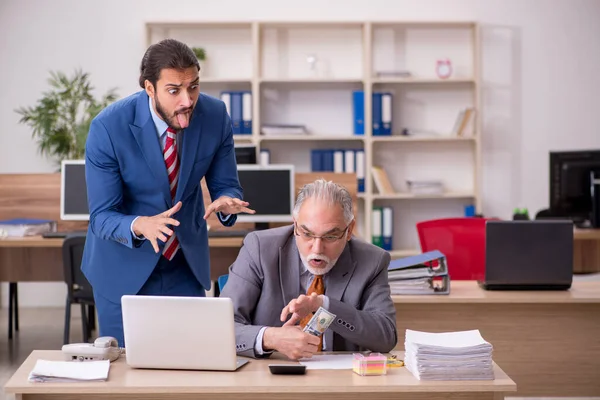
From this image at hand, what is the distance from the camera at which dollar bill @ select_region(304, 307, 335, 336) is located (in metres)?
2.29

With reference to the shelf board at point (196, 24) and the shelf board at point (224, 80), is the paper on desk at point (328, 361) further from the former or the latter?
the shelf board at point (196, 24)

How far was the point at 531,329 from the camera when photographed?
3604 mm

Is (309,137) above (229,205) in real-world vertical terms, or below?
above

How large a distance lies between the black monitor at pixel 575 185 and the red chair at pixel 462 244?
1.72 m

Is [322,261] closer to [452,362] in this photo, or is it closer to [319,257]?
[319,257]

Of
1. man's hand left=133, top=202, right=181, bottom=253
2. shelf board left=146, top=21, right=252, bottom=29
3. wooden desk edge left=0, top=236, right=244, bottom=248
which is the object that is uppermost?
shelf board left=146, top=21, right=252, bottom=29

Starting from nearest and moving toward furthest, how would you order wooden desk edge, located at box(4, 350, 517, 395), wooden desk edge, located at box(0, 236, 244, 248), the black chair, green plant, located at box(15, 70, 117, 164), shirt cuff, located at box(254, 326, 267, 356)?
wooden desk edge, located at box(4, 350, 517, 395)
shirt cuff, located at box(254, 326, 267, 356)
the black chair
wooden desk edge, located at box(0, 236, 244, 248)
green plant, located at box(15, 70, 117, 164)

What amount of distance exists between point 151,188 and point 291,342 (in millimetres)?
749

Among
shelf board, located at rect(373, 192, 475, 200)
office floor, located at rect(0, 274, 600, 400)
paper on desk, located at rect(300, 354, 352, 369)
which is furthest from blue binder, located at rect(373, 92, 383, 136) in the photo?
paper on desk, located at rect(300, 354, 352, 369)

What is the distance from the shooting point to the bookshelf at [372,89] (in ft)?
23.9

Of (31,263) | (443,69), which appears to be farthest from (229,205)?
(443,69)

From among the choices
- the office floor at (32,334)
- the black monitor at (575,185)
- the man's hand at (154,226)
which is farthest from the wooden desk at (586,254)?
the man's hand at (154,226)

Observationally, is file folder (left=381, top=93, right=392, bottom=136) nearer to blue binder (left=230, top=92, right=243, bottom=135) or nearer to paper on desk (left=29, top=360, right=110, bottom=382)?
blue binder (left=230, top=92, right=243, bottom=135)

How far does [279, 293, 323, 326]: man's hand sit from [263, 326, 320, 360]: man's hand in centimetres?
3
